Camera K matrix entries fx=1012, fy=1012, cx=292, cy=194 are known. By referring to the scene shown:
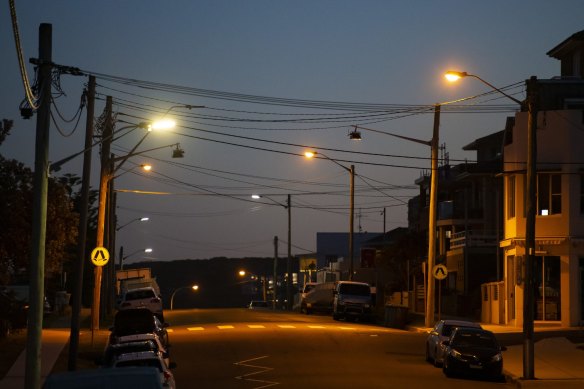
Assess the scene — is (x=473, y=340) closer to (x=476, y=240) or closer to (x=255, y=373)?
(x=255, y=373)

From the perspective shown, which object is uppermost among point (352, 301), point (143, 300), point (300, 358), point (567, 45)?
point (567, 45)

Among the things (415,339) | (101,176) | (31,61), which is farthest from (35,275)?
(415,339)

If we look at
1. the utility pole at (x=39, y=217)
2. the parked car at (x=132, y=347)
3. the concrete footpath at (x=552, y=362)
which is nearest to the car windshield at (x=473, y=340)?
the concrete footpath at (x=552, y=362)

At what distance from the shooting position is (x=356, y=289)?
5291 cm

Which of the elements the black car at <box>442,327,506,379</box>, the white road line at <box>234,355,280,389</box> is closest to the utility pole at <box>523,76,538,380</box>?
the black car at <box>442,327,506,379</box>

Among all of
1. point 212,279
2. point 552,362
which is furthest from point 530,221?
point 212,279

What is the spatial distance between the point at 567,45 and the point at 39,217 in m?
39.5

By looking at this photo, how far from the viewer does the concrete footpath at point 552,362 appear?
25.0 metres

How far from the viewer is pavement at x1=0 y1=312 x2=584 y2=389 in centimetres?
2489

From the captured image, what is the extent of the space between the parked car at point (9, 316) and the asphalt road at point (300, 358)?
574cm

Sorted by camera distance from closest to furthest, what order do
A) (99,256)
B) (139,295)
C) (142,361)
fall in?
(142,361), (99,256), (139,295)

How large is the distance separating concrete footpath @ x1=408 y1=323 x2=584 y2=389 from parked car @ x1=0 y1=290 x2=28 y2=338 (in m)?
16.6

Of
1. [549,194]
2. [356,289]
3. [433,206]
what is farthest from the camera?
[356,289]

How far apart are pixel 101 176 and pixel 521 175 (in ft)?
59.0
